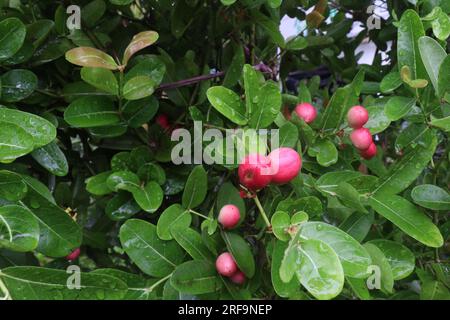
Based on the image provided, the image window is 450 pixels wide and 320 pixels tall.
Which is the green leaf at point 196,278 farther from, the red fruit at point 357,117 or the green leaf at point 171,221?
the red fruit at point 357,117

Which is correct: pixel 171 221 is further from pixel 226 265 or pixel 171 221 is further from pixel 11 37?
pixel 11 37

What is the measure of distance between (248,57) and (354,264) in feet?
1.74

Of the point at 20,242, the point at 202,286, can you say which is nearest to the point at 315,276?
the point at 202,286

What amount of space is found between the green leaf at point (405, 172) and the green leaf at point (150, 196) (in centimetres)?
33

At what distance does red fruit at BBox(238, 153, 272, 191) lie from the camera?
25.7 inches

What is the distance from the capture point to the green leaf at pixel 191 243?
0.71 meters

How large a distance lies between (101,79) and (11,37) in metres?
0.15

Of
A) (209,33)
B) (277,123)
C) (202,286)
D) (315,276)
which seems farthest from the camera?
(209,33)

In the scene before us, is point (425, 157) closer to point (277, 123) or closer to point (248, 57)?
point (277, 123)

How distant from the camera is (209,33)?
96cm

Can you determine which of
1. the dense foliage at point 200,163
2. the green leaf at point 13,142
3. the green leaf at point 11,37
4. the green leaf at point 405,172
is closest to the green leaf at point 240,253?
the dense foliage at point 200,163

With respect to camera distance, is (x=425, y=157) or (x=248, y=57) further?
(x=248, y=57)

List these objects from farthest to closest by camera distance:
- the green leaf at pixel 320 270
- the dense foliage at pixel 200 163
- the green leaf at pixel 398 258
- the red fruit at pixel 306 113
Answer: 1. the red fruit at pixel 306 113
2. the green leaf at pixel 398 258
3. the dense foliage at pixel 200 163
4. the green leaf at pixel 320 270

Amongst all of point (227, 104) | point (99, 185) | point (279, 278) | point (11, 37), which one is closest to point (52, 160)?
point (99, 185)
